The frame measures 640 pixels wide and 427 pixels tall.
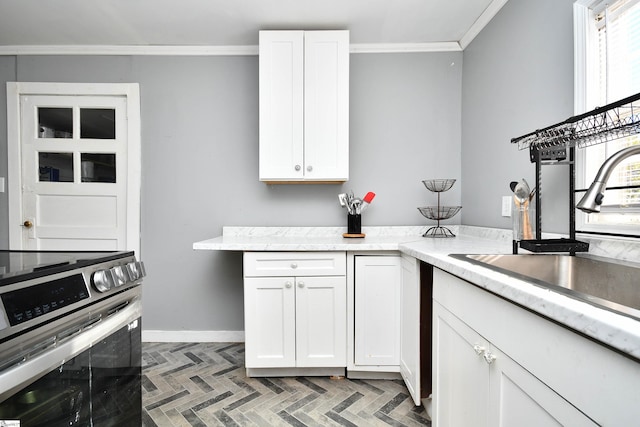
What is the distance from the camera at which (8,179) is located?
2.37 m

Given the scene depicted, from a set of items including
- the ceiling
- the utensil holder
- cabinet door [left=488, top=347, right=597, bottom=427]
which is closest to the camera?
cabinet door [left=488, top=347, right=597, bottom=427]

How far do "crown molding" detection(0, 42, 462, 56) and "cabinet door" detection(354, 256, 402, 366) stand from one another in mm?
1720

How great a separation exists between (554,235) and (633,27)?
85cm

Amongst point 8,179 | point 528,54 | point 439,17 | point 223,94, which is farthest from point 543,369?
point 8,179

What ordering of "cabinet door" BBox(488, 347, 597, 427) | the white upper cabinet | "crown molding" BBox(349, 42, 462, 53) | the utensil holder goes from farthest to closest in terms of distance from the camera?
"crown molding" BBox(349, 42, 462, 53), the utensil holder, the white upper cabinet, "cabinet door" BBox(488, 347, 597, 427)

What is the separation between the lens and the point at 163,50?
2.38 m

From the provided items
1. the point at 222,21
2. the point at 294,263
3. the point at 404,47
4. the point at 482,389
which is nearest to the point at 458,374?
the point at 482,389

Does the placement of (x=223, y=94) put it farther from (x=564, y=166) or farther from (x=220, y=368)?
(x=564, y=166)

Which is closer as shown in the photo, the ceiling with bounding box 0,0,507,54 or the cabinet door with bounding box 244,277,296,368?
the cabinet door with bounding box 244,277,296,368

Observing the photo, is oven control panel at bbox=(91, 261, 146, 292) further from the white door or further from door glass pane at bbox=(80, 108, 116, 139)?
door glass pane at bbox=(80, 108, 116, 139)

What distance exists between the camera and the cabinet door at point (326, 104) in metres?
Answer: 2.05

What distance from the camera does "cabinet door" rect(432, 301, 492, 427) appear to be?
89cm

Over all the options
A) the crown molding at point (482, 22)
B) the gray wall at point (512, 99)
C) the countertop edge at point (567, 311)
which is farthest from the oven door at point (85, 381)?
the crown molding at point (482, 22)

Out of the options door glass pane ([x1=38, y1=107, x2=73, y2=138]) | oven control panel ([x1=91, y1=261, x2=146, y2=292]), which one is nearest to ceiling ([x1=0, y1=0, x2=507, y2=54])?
door glass pane ([x1=38, y1=107, x2=73, y2=138])
